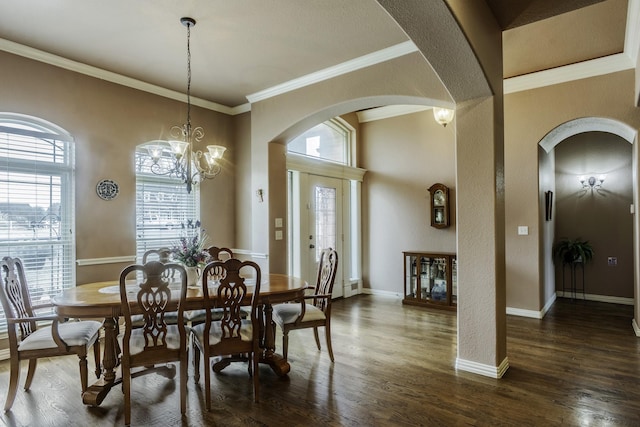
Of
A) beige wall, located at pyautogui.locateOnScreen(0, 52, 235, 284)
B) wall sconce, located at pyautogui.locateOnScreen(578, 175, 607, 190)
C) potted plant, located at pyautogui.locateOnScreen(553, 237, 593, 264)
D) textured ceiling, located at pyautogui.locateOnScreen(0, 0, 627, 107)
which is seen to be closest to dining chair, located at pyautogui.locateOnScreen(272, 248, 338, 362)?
textured ceiling, located at pyautogui.locateOnScreen(0, 0, 627, 107)

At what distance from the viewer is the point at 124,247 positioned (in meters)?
4.32

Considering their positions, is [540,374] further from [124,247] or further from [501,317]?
[124,247]

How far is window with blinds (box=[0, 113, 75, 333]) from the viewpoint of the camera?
353 cm

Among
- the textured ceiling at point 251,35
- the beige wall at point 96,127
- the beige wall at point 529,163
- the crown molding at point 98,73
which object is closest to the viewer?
the textured ceiling at point 251,35

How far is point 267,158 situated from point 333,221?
1.81 m

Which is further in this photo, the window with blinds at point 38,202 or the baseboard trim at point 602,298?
the baseboard trim at point 602,298

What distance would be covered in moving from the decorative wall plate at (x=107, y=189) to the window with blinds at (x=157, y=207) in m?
0.28

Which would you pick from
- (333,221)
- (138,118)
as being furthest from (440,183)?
(138,118)

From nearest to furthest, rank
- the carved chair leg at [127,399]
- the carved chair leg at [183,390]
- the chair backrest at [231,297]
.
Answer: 1. the carved chair leg at [127,399]
2. the carved chair leg at [183,390]
3. the chair backrest at [231,297]

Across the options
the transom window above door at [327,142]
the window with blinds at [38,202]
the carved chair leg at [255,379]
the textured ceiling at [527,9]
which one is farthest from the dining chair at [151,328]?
the transom window above door at [327,142]

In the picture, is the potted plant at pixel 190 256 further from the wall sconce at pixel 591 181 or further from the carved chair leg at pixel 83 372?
the wall sconce at pixel 591 181

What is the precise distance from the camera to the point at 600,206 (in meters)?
5.88

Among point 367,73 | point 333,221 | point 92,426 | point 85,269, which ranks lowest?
point 92,426

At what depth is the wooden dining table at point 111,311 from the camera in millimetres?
2566
